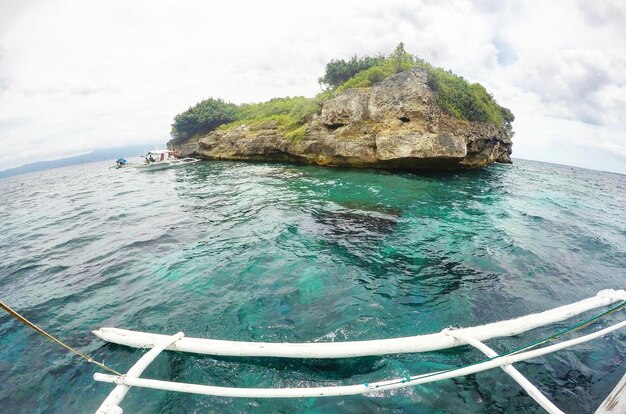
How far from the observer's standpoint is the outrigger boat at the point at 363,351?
3557 millimetres

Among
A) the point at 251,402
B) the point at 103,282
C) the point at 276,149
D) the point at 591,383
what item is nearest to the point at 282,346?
the point at 251,402

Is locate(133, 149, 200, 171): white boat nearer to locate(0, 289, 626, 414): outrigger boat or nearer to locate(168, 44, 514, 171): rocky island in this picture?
locate(168, 44, 514, 171): rocky island

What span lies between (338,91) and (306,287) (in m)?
24.1

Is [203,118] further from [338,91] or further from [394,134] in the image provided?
[394,134]

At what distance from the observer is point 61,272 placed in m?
9.09

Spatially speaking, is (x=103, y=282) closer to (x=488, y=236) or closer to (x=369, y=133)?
(x=488, y=236)

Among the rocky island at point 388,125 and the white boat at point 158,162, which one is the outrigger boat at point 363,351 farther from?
the white boat at point 158,162

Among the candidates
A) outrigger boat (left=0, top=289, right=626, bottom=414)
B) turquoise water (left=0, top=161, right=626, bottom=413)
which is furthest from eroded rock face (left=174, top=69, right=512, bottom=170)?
outrigger boat (left=0, top=289, right=626, bottom=414)

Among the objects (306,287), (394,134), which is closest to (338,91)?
(394,134)

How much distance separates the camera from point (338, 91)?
27.2 meters

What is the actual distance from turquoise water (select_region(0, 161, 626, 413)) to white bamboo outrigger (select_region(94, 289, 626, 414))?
0.45 m

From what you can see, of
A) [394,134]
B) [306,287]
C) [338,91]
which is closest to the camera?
[306,287]

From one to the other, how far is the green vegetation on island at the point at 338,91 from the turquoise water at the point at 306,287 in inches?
501

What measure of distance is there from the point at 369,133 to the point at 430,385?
20.8 metres
